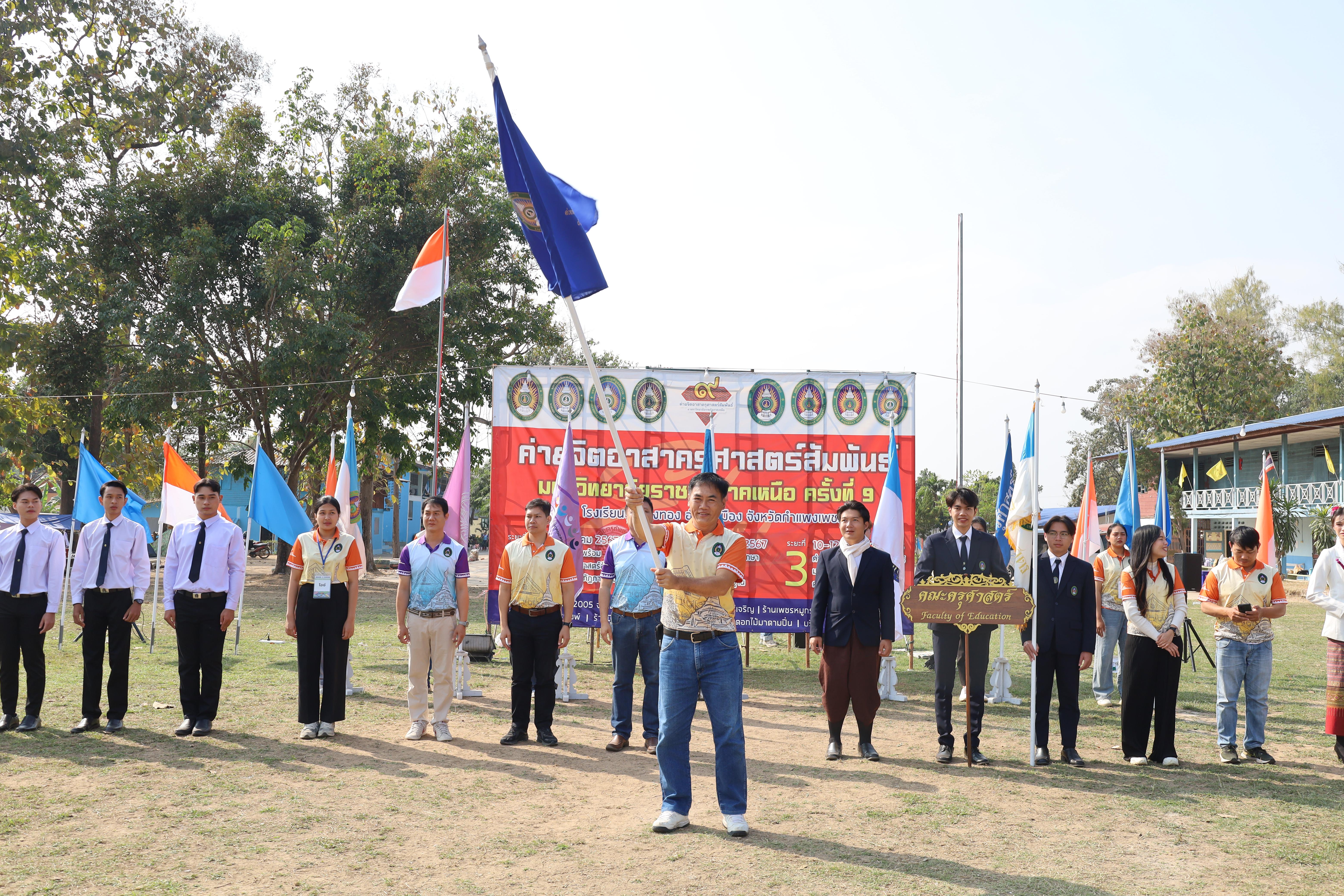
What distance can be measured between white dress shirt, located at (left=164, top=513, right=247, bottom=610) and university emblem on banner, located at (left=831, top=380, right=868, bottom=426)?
21.0ft

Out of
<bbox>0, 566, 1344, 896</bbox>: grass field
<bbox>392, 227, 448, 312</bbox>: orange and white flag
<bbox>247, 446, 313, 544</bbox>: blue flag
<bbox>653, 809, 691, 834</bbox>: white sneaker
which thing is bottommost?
<bbox>0, 566, 1344, 896</bbox>: grass field

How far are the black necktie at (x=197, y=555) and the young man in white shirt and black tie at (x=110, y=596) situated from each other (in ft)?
1.08

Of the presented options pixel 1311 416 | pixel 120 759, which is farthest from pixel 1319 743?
pixel 1311 416

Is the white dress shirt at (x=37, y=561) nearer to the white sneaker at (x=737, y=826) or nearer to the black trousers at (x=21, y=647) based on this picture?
the black trousers at (x=21, y=647)

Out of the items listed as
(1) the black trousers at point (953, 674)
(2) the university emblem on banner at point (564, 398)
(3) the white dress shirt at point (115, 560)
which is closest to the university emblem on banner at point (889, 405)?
(2) the university emblem on banner at point (564, 398)

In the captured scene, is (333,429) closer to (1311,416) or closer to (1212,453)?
(1311,416)

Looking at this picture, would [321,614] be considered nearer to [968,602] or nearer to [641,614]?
[641,614]

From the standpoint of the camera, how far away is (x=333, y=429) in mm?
22438

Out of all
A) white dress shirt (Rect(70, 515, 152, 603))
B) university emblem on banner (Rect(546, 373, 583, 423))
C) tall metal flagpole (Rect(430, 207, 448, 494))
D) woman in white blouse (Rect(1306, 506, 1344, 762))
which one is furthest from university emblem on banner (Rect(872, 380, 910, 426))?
white dress shirt (Rect(70, 515, 152, 603))

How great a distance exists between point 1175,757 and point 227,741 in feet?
22.6

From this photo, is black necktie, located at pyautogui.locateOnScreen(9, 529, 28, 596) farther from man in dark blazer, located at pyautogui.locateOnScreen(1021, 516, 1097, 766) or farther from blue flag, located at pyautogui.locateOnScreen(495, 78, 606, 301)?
man in dark blazer, located at pyautogui.locateOnScreen(1021, 516, 1097, 766)

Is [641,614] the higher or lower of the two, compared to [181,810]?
higher

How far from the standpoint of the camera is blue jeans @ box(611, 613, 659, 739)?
744 centimetres

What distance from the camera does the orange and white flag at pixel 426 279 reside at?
37.5ft
